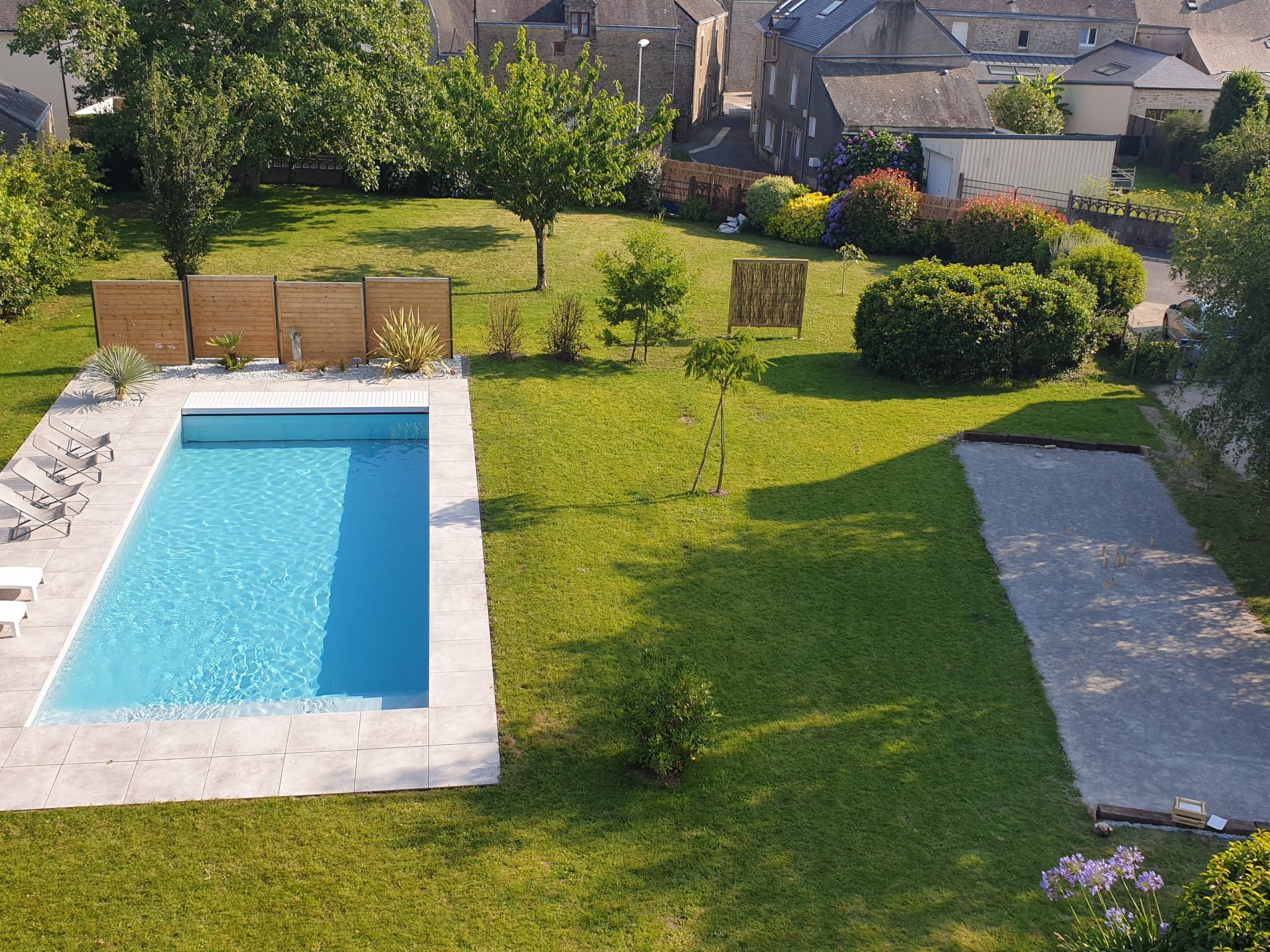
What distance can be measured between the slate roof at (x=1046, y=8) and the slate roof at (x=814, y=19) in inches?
352

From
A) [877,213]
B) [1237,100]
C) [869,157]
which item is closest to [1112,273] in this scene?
[877,213]

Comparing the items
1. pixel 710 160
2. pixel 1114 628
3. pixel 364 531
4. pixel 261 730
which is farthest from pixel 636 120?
pixel 710 160

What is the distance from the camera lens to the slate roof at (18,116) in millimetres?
27453

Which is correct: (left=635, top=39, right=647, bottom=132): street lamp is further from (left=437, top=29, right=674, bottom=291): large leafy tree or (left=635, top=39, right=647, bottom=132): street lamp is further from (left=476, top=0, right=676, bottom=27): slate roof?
(left=437, top=29, right=674, bottom=291): large leafy tree

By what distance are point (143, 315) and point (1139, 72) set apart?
42.8 metres

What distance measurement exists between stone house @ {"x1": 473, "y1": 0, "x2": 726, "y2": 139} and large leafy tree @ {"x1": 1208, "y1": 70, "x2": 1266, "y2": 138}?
21929 millimetres

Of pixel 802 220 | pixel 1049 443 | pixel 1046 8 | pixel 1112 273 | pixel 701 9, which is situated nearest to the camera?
pixel 1049 443

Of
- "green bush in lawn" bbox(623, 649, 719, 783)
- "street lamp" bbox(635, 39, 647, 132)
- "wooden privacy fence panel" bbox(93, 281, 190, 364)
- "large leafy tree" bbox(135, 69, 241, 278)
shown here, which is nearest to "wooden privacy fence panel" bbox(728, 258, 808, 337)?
"large leafy tree" bbox(135, 69, 241, 278)

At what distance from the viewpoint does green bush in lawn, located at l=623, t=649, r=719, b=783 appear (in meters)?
10.1

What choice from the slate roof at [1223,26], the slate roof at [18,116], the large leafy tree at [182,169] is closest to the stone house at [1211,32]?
the slate roof at [1223,26]

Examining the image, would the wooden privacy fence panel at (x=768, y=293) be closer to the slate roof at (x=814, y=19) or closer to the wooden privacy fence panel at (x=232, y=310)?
the wooden privacy fence panel at (x=232, y=310)

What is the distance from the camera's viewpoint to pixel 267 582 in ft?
47.0

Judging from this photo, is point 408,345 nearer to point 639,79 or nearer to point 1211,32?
point 639,79

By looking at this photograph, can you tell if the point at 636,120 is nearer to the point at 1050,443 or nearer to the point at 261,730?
the point at 1050,443
